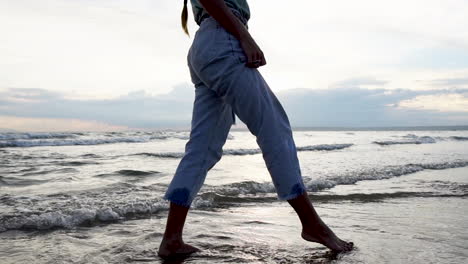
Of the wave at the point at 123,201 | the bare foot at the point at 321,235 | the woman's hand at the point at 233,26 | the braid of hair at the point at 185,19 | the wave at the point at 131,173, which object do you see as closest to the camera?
the woman's hand at the point at 233,26

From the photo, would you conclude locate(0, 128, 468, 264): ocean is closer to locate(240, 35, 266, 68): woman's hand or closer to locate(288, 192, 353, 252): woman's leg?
locate(288, 192, 353, 252): woman's leg

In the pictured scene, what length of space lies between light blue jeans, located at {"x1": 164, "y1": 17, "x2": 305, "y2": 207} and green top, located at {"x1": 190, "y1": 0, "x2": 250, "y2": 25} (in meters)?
0.10

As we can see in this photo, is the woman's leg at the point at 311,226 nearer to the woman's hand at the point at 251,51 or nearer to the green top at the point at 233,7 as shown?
the woman's hand at the point at 251,51

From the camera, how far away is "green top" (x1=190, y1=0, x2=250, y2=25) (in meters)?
2.06

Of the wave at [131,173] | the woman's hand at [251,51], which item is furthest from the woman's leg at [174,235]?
the wave at [131,173]

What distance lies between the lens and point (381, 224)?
112 inches

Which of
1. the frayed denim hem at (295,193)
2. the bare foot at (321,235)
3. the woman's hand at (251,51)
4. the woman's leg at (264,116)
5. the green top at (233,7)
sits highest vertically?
the green top at (233,7)

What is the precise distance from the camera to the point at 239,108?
6.55 ft

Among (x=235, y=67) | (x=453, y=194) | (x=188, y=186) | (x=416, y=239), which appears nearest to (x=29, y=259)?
(x=188, y=186)

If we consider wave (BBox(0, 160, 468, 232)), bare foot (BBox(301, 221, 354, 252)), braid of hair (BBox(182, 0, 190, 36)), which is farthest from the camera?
wave (BBox(0, 160, 468, 232))

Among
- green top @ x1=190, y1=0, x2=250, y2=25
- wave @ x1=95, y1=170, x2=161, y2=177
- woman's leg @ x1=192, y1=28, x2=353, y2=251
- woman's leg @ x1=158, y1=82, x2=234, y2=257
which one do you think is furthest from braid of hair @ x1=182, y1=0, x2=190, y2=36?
wave @ x1=95, y1=170, x2=161, y2=177

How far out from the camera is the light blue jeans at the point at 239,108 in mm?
1951

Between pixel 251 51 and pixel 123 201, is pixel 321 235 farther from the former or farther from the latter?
pixel 123 201

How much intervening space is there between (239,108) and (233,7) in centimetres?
52
